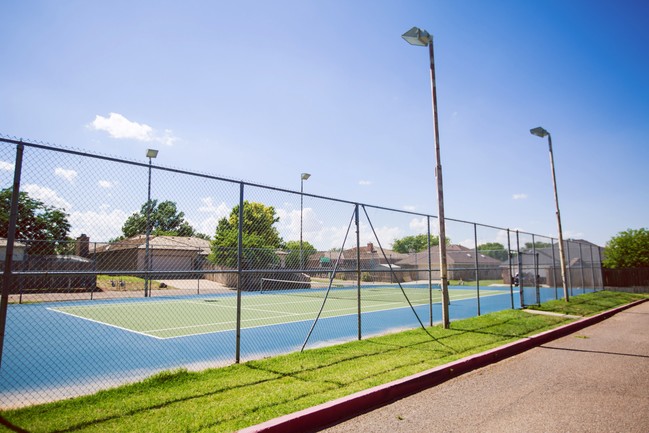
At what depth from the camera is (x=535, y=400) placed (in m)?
5.00

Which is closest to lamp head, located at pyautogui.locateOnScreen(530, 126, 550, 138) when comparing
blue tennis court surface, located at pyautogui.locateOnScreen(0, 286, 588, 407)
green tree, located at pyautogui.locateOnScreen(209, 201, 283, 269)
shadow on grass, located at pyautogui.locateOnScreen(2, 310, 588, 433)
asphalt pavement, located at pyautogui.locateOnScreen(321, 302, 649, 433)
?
blue tennis court surface, located at pyautogui.locateOnScreen(0, 286, 588, 407)

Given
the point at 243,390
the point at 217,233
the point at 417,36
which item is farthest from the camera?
Answer: the point at 217,233

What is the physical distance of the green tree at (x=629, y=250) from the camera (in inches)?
1084

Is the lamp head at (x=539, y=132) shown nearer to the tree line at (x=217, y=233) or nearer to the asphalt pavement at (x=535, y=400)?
the tree line at (x=217, y=233)

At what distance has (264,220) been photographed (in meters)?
10.1

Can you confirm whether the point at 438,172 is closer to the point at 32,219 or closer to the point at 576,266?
the point at 32,219

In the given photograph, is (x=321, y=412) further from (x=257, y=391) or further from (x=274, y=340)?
(x=274, y=340)

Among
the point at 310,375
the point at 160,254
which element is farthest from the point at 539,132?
the point at 160,254

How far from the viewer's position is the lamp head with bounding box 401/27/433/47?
10.1 m

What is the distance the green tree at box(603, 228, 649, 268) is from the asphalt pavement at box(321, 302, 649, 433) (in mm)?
25391

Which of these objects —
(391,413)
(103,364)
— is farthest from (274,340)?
(391,413)

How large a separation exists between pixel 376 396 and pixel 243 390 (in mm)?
1767

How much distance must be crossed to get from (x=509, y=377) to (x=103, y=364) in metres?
7.49

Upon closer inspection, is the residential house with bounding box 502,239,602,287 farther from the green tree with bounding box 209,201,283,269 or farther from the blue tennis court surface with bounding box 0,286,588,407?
the green tree with bounding box 209,201,283,269
